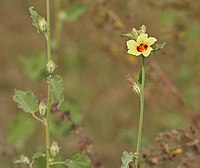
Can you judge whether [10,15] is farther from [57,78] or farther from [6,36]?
[57,78]

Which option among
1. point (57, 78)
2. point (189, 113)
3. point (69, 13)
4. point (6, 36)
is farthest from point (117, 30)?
point (6, 36)

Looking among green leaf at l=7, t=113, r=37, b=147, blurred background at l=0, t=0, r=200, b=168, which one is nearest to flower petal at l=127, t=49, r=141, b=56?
blurred background at l=0, t=0, r=200, b=168

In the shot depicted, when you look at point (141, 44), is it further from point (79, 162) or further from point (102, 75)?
point (102, 75)

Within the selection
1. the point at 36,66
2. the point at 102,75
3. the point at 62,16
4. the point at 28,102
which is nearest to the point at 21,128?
the point at 36,66

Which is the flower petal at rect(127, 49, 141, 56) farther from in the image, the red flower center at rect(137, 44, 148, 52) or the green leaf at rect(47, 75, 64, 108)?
the green leaf at rect(47, 75, 64, 108)

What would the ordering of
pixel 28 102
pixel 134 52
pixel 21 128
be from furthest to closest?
pixel 21 128, pixel 28 102, pixel 134 52

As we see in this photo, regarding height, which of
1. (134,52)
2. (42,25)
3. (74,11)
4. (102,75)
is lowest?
(134,52)

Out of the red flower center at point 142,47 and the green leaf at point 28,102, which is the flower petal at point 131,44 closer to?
the red flower center at point 142,47
